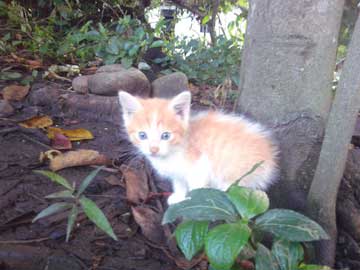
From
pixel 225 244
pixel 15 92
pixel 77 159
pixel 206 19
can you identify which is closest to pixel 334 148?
pixel 225 244

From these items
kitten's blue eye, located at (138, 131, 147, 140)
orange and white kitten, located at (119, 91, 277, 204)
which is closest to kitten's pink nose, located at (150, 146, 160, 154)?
orange and white kitten, located at (119, 91, 277, 204)

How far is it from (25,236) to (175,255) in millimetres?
646

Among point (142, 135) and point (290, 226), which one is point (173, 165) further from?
point (290, 226)

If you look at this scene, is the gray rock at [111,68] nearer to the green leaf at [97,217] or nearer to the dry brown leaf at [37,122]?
the dry brown leaf at [37,122]

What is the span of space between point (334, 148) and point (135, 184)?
1054mm

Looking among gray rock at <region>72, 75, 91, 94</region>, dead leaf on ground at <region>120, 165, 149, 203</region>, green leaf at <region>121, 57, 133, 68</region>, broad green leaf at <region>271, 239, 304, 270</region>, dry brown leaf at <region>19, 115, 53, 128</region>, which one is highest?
green leaf at <region>121, 57, 133, 68</region>

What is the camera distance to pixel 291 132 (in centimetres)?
211

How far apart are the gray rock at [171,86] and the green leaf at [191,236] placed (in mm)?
1802

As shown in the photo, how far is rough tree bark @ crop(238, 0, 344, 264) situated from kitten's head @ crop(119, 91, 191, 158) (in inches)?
15.3

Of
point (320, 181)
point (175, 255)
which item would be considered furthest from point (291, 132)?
point (175, 255)

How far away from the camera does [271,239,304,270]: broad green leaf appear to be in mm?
1530

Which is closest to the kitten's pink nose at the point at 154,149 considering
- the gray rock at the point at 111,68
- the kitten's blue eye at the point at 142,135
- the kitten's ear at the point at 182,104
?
the kitten's blue eye at the point at 142,135

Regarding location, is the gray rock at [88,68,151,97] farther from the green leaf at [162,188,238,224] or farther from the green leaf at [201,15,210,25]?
the green leaf at [201,15,210,25]

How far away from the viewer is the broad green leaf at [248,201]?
1521 millimetres
